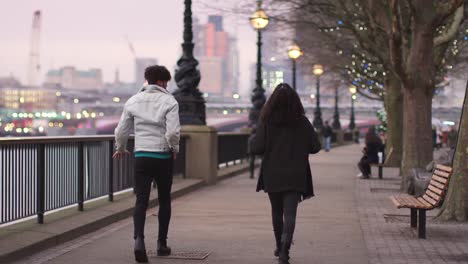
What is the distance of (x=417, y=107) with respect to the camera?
18.7 meters

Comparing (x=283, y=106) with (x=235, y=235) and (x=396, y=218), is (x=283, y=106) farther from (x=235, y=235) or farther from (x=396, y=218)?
(x=396, y=218)

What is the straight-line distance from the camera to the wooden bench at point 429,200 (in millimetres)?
10727

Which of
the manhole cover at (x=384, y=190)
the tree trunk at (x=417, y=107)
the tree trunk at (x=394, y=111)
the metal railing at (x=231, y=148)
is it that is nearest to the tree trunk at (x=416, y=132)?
the tree trunk at (x=417, y=107)

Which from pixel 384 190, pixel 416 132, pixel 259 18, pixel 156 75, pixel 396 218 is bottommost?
pixel 384 190

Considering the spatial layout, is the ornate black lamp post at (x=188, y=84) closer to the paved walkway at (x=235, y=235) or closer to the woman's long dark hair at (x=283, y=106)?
the paved walkway at (x=235, y=235)

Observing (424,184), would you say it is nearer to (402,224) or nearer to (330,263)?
(402,224)

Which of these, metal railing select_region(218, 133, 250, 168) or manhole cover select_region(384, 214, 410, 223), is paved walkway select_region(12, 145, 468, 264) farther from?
metal railing select_region(218, 133, 250, 168)

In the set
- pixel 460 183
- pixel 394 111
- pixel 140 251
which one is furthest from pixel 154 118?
pixel 394 111

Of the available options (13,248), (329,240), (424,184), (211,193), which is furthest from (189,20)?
(13,248)

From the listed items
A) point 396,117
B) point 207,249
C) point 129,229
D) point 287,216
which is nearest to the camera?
point 287,216

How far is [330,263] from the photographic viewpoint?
894cm

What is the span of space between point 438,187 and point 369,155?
14493 mm

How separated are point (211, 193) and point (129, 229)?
21.8 feet

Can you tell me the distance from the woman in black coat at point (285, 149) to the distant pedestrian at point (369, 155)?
16.4 m
